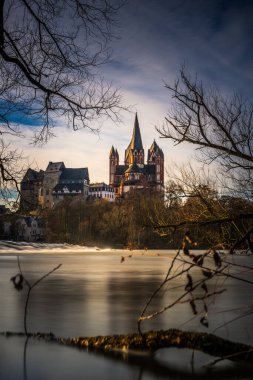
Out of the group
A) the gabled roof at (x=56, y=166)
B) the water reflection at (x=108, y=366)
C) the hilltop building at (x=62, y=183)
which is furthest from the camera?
the gabled roof at (x=56, y=166)

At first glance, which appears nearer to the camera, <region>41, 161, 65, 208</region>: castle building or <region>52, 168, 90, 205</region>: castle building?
<region>52, 168, 90, 205</region>: castle building

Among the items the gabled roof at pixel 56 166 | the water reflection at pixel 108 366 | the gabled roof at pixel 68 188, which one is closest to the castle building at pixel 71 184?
the gabled roof at pixel 68 188

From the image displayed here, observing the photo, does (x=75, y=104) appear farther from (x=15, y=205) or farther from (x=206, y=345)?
(x=206, y=345)

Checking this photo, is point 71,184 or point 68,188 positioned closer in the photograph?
point 68,188

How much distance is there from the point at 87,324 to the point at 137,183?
18517 cm

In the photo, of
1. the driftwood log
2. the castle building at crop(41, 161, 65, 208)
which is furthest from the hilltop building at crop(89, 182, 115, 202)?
the driftwood log

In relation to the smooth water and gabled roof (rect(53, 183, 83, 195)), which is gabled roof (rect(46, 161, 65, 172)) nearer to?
gabled roof (rect(53, 183, 83, 195))

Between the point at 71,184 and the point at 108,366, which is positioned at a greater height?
the point at 71,184

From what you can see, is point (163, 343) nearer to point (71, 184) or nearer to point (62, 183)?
point (71, 184)

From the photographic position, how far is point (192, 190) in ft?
48.1

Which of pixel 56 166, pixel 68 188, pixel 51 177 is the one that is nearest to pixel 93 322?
pixel 68 188

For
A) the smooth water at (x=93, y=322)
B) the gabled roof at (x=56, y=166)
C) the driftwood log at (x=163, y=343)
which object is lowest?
the smooth water at (x=93, y=322)

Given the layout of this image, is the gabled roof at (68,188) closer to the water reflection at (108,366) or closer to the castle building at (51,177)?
the castle building at (51,177)

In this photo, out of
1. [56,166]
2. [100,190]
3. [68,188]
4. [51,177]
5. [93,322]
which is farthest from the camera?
[100,190]
